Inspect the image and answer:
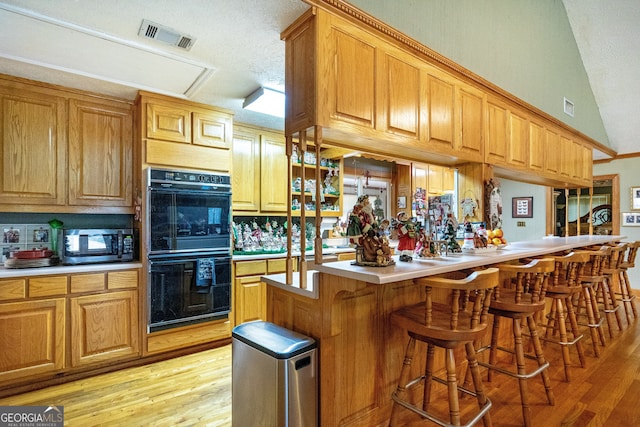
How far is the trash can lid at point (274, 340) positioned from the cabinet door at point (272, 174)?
216cm

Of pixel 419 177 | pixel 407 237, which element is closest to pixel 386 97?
pixel 407 237

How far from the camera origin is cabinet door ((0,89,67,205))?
2.58 m

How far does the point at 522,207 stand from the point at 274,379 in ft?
20.9

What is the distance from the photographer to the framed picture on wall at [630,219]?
5.42 metres

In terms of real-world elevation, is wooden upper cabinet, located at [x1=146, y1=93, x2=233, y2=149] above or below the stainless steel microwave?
above

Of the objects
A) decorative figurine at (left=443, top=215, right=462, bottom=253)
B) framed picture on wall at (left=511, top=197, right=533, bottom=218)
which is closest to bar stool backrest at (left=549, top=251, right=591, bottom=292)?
decorative figurine at (left=443, top=215, right=462, bottom=253)

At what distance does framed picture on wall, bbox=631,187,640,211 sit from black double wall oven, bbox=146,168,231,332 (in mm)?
6544

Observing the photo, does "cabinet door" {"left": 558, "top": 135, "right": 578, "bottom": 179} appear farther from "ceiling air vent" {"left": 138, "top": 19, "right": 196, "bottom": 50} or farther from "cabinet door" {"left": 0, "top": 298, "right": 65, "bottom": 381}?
"cabinet door" {"left": 0, "top": 298, "right": 65, "bottom": 381}

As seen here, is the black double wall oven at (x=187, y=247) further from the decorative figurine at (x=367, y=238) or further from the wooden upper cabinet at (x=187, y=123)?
the decorative figurine at (x=367, y=238)

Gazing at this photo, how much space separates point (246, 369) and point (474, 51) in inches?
120

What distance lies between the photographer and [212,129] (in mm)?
3279

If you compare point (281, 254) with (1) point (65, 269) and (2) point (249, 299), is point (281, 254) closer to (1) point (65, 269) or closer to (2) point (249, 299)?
(2) point (249, 299)

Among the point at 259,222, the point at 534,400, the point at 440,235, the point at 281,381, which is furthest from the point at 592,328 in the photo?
the point at 259,222

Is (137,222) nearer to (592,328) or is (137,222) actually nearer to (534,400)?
(534,400)
